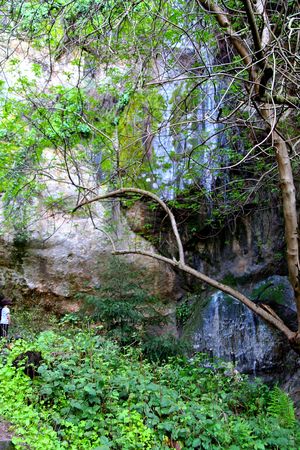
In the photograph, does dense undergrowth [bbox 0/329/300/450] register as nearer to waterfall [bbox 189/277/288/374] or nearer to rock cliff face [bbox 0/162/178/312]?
waterfall [bbox 189/277/288/374]

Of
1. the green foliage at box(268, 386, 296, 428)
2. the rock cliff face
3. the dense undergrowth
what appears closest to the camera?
the dense undergrowth

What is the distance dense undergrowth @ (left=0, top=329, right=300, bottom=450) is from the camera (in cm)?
381

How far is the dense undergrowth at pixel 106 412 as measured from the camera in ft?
12.5

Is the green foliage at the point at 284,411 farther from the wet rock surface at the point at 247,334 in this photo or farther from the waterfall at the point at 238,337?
the waterfall at the point at 238,337

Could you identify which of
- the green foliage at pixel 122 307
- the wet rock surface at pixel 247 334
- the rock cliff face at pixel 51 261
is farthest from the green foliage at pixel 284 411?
the rock cliff face at pixel 51 261

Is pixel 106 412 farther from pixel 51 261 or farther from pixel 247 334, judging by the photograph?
pixel 51 261

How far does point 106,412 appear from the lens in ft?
13.8

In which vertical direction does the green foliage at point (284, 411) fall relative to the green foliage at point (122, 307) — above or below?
below

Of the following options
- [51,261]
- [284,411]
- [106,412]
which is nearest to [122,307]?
[106,412]

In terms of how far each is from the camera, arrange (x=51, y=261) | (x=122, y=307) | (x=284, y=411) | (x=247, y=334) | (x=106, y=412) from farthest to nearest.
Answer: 1. (x=51, y=261)
2. (x=247, y=334)
3. (x=122, y=307)
4. (x=284, y=411)
5. (x=106, y=412)

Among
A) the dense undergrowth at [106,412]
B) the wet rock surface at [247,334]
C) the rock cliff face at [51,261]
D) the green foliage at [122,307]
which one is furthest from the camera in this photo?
the rock cliff face at [51,261]

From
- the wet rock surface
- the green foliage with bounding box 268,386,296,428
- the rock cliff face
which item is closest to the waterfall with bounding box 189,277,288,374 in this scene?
the wet rock surface

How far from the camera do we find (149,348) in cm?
705

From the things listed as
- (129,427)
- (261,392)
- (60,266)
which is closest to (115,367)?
(129,427)
